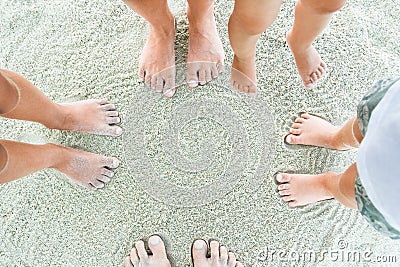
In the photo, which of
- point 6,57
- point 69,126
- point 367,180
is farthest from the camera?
point 6,57

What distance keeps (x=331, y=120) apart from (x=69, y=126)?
0.75 meters

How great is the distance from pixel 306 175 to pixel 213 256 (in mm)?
347

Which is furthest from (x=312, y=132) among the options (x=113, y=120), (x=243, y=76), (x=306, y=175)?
(x=113, y=120)

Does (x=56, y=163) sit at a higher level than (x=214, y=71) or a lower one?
lower

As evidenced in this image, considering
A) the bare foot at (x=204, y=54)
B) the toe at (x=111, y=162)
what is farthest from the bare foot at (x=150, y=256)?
the bare foot at (x=204, y=54)

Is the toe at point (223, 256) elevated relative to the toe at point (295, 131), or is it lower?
lower

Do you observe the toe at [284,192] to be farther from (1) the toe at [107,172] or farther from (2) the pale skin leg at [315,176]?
(1) the toe at [107,172]

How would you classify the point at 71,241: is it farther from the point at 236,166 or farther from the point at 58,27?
the point at 58,27

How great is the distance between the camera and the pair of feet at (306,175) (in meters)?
1.23

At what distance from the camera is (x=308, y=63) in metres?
1.30

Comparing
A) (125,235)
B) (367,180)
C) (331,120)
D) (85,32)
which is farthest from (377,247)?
(85,32)

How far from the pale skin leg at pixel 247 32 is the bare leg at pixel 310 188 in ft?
0.92

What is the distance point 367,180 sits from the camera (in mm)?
784

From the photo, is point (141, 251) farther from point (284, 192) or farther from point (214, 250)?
point (284, 192)
